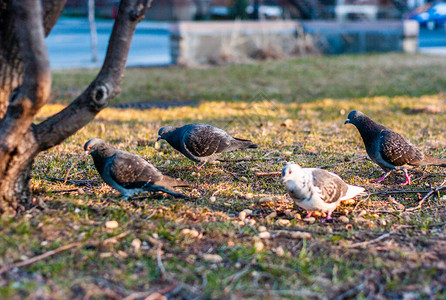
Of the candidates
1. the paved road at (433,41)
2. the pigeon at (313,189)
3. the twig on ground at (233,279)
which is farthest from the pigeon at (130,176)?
the paved road at (433,41)

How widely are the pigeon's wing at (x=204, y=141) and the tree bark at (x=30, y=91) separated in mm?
1491

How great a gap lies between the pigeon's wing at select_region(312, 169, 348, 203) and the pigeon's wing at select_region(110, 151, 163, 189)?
132 centimetres

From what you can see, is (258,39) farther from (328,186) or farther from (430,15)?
(430,15)

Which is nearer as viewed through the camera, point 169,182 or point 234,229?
point 234,229

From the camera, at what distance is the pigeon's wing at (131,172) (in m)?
3.89

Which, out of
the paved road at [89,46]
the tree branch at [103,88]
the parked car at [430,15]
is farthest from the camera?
the parked car at [430,15]

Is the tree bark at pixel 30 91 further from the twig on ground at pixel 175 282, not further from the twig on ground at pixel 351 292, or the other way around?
the twig on ground at pixel 351 292

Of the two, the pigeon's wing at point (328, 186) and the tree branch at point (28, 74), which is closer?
the tree branch at point (28, 74)

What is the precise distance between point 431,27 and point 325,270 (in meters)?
26.2

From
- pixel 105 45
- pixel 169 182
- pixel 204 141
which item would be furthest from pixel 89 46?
pixel 169 182

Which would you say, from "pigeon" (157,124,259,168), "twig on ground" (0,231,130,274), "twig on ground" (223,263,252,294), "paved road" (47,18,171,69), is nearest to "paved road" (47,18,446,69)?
"paved road" (47,18,171,69)

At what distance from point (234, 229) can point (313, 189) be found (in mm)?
713

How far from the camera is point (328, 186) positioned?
150 inches

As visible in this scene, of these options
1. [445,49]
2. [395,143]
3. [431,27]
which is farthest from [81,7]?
[395,143]
